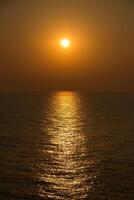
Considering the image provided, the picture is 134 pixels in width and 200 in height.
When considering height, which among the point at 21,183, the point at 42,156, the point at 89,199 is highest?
the point at 42,156

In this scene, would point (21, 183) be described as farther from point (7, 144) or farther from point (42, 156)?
point (7, 144)

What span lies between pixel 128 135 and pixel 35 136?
22323 millimetres

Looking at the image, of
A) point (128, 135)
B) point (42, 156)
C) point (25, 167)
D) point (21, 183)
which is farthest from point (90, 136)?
point (21, 183)

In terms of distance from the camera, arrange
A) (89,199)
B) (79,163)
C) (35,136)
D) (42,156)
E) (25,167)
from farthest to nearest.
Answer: (35,136) < (42,156) < (79,163) < (25,167) < (89,199)

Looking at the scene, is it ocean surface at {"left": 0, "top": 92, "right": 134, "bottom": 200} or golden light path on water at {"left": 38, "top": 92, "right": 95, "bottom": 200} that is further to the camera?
golden light path on water at {"left": 38, "top": 92, "right": 95, "bottom": 200}

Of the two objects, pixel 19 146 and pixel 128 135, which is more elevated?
pixel 128 135

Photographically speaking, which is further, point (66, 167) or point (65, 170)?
point (66, 167)

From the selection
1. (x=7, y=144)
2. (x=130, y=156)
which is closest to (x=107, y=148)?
(x=130, y=156)

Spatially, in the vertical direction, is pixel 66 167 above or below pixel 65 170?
above

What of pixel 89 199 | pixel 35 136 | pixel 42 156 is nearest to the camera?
pixel 89 199

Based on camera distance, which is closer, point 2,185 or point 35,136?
point 2,185

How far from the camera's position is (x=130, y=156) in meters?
62.7

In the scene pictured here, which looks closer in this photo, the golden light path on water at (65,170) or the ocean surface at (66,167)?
the ocean surface at (66,167)

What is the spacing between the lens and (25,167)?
55.8 meters
